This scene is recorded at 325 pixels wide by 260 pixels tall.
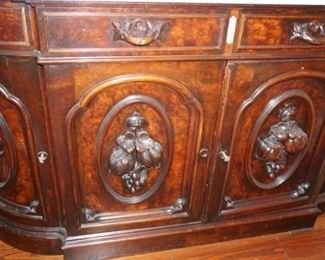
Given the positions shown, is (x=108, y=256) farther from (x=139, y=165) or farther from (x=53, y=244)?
(x=139, y=165)

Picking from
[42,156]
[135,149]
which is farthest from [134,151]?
[42,156]

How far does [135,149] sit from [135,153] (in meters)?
0.02

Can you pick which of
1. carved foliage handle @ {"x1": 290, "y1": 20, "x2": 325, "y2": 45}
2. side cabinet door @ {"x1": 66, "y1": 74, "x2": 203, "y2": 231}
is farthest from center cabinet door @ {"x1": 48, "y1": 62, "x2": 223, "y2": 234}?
carved foliage handle @ {"x1": 290, "y1": 20, "x2": 325, "y2": 45}

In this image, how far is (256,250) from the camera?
126 centimetres

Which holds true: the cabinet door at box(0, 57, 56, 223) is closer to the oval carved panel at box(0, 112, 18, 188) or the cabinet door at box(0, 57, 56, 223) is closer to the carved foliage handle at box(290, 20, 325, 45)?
the oval carved panel at box(0, 112, 18, 188)

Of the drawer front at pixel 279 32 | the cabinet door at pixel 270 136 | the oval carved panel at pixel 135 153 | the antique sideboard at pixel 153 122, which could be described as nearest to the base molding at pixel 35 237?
the antique sideboard at pixel 153 122

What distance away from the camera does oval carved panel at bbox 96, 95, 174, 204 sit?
0.93m

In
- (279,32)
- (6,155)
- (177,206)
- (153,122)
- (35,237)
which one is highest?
(279,32)

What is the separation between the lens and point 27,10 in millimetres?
740

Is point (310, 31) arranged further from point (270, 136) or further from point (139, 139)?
point (139, 139)

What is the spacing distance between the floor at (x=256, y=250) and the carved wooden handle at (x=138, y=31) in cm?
76

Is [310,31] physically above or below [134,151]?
above

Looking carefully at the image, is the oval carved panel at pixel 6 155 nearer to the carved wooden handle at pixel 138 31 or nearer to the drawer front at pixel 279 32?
the carved wooden handle at pixel 138 31

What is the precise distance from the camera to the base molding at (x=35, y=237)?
1119 mm
